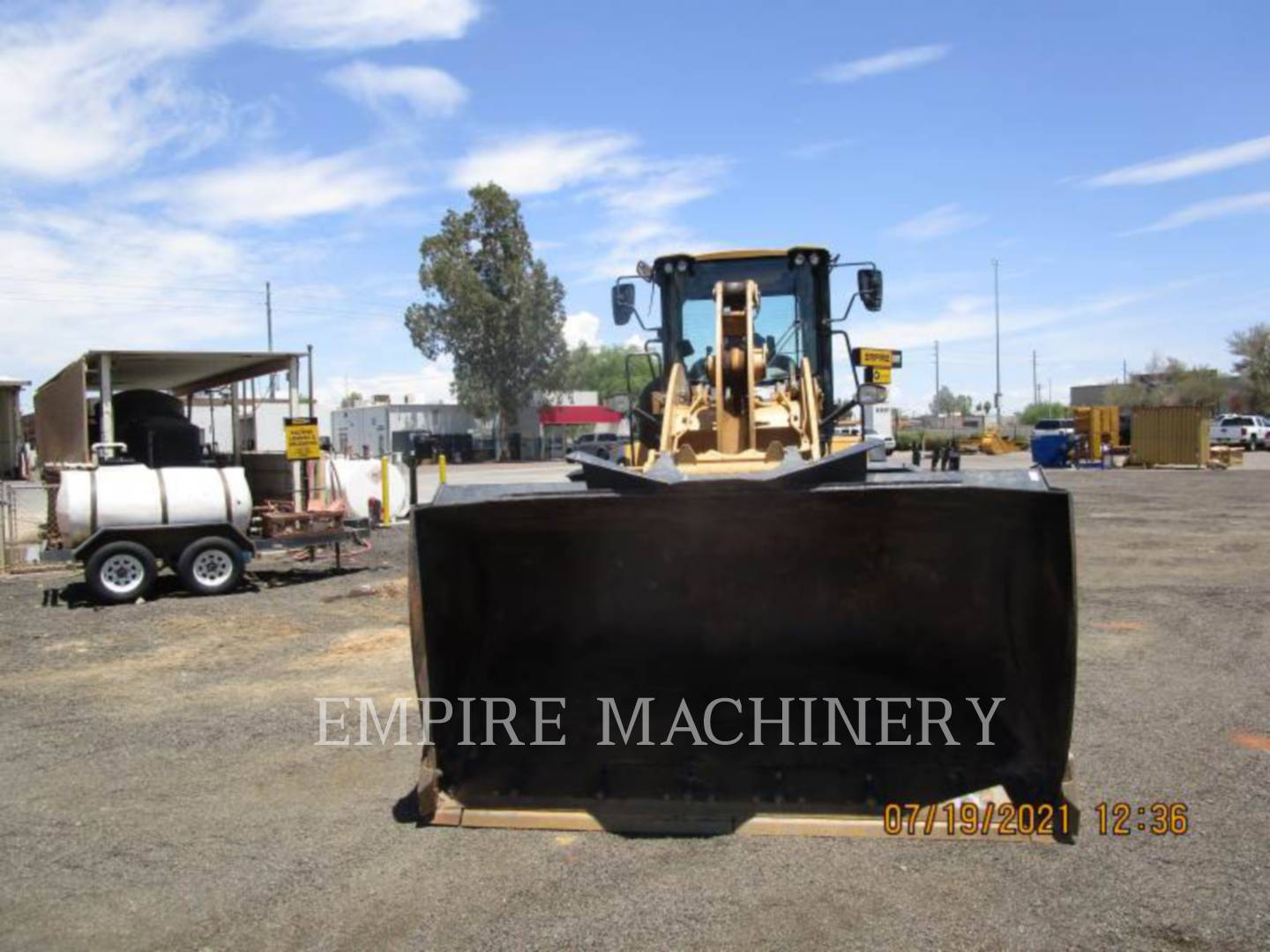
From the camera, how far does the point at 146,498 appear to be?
39.9 ft

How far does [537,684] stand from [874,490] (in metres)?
2.02

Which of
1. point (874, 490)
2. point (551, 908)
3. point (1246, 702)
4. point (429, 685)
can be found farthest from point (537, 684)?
point (1246, 702)

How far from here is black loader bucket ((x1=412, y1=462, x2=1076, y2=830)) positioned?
14.9ft

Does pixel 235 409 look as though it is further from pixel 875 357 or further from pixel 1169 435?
pixel 1169 435

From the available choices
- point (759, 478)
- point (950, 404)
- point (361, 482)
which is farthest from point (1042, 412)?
point (759, 478)

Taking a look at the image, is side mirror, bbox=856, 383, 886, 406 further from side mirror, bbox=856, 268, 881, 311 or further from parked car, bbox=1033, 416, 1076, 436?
parked car, bbox=1033, 416, 1076, 436

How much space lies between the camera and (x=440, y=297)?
56719 mm

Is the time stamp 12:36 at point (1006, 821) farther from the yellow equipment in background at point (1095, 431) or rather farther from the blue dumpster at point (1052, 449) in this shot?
the yellow equipment in background at point (1095, 431)

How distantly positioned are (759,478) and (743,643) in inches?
54.5

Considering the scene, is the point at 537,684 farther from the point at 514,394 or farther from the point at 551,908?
the point at 514,394

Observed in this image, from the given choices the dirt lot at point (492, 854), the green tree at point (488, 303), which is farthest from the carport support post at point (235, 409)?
the green tree at point (488, 303)

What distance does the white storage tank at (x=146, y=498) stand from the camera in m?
12.0

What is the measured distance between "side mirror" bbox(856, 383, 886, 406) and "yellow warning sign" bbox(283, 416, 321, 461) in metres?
8.85

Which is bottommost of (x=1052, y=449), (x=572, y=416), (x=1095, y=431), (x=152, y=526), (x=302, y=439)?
(x=1052, y=449)
